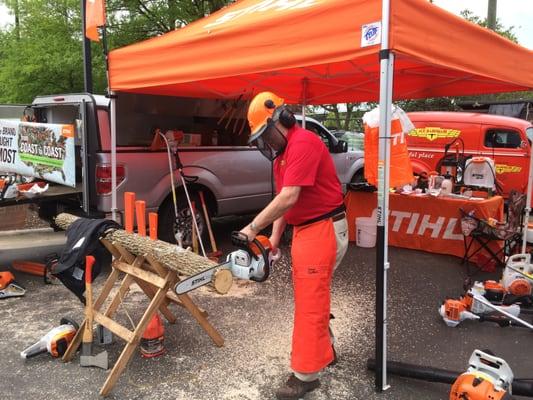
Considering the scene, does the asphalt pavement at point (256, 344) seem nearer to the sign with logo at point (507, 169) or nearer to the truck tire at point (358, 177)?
the truck tire at point (358, 177)

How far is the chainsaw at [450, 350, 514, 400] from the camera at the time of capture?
242 centimetres

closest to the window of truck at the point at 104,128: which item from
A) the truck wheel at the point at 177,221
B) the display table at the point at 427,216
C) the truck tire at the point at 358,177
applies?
the truck wheel at the point at 177,221

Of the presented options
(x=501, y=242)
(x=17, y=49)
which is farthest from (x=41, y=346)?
(x=17, y=49)

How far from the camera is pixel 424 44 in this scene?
3.03 meters

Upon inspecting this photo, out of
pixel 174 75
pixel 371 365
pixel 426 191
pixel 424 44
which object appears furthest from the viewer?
pixel 426 191

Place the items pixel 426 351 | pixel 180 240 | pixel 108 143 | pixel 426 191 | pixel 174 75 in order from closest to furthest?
pixel 426 351
pixel 174 75
pixel 108 143
pixel 180 240
pixel 426 191

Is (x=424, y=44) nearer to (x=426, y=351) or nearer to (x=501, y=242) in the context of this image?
(x=426, y=351)

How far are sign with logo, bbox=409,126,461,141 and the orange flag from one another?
23.4 feet

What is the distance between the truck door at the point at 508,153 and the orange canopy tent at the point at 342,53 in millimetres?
4420

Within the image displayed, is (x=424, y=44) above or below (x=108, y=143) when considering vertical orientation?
above

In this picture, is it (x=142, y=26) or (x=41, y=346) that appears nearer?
(x=41, y=346)

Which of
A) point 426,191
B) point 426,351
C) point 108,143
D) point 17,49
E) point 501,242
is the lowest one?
point 426,351

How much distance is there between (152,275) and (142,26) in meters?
11.7

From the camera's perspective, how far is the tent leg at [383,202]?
9.16 feet
